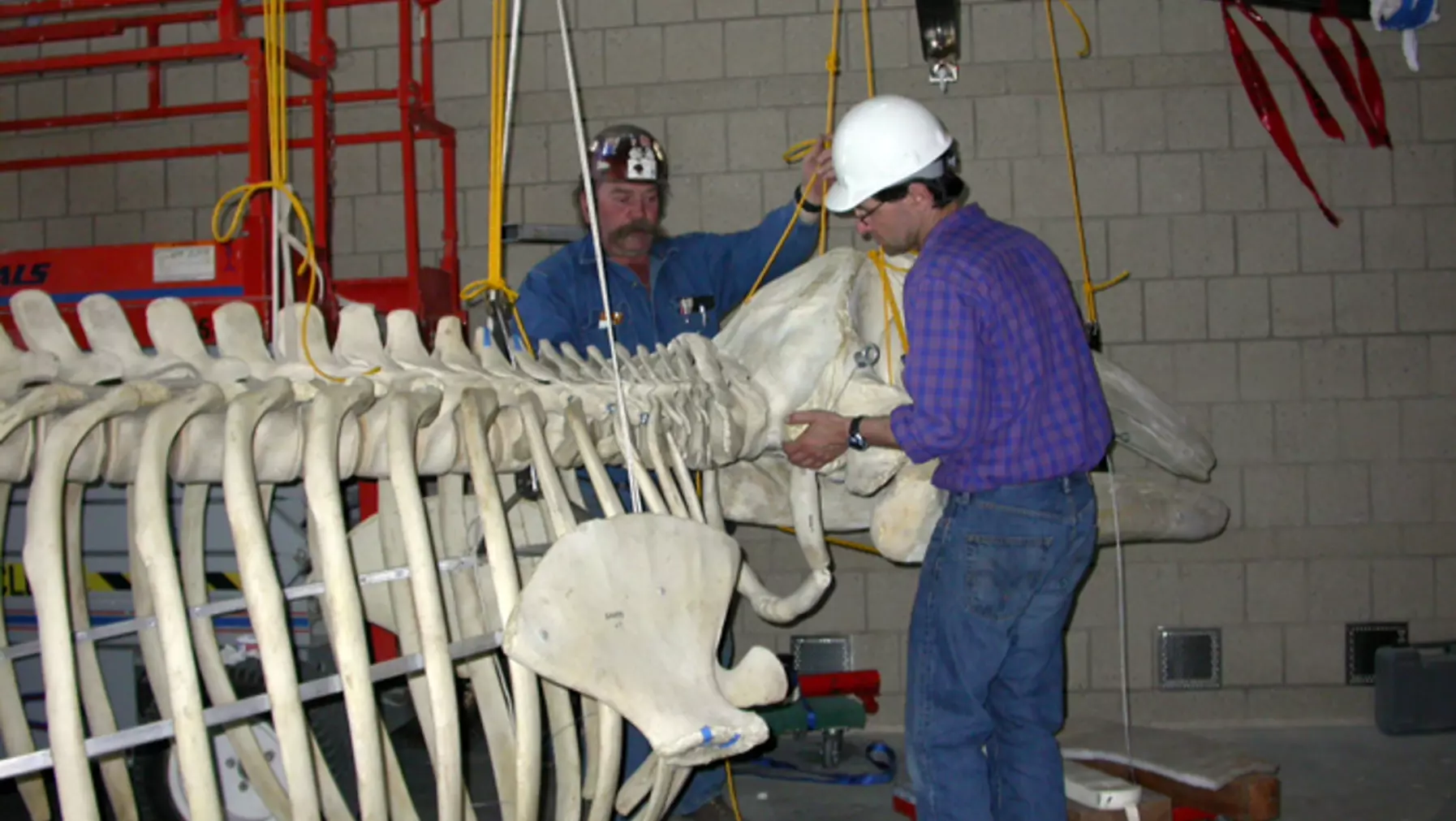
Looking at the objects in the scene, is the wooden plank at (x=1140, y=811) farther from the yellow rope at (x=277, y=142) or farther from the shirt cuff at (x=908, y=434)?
the yellow rope at (x=277, y=142)

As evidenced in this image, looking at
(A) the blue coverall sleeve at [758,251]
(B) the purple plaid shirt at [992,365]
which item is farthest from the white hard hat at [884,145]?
(A) the blue coverall sleeve at [758,251]

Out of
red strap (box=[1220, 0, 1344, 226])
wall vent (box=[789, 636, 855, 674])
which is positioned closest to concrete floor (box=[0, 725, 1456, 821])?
wall vent (box=[789, 636, 855, 674])

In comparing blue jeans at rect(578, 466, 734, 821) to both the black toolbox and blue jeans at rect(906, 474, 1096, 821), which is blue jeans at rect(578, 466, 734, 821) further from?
the black toolbox

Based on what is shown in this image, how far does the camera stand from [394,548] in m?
2.82

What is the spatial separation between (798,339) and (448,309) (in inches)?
76.4

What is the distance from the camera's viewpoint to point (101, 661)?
3.91 meters

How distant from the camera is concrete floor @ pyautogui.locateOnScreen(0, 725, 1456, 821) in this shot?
13.1ft

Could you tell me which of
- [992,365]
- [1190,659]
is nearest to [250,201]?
[992,365]

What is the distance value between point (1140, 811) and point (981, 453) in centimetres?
162

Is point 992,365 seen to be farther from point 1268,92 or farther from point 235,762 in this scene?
point 1268,92

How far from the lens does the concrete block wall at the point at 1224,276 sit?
4.96 metres

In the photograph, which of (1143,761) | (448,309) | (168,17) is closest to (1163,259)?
(1143,761)

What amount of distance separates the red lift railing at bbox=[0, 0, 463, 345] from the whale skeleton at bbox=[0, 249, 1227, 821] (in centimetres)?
133

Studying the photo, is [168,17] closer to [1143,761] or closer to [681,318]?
[681,318]
